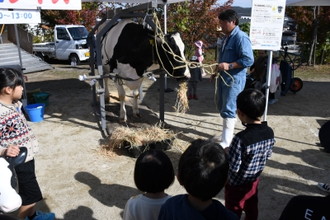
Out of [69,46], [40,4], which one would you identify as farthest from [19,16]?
[69,46]

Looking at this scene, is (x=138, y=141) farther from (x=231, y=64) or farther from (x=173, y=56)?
(x=231, y=64)

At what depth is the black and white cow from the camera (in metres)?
4.41

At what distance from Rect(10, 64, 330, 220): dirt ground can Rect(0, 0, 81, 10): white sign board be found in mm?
1946

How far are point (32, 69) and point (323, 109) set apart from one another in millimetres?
6452

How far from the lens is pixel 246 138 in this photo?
206 centimetres

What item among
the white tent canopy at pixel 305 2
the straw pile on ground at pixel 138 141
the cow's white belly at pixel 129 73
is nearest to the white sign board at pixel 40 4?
the cow's white belly at pixel 129 73

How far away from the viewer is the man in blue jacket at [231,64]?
11.8ft

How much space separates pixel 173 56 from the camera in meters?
4.34

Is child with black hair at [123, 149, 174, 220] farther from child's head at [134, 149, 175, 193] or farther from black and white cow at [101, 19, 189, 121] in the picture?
black and white cow at [101, 19, 189, 121]

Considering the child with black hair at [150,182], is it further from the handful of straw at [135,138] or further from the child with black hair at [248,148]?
the handful of straw at [135,138]

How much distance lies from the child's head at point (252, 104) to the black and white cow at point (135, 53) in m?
2.19

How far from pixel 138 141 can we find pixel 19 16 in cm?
252

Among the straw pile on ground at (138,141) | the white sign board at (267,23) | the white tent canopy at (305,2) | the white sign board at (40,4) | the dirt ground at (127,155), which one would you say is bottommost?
the dirt ground at (127,155)

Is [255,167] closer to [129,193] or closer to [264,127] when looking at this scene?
[264,127]
